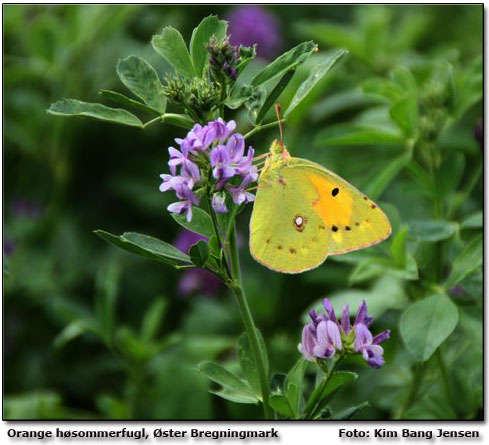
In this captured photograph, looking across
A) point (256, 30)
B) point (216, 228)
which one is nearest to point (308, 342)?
point (216, 228)

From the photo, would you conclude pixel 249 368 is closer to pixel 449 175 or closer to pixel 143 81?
pixel 143 81

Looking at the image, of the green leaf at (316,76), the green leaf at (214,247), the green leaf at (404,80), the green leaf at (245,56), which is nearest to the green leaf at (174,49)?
the green leaf at (245,56)

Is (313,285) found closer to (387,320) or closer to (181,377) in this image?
(387,320)

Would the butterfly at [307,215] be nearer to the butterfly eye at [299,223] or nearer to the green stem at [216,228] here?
the butterfly eye at [299,223]

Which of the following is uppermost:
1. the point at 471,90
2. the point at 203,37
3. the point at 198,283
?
the point at 203,37

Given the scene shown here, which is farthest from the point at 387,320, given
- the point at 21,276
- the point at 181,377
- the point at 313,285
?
the point at 21,276

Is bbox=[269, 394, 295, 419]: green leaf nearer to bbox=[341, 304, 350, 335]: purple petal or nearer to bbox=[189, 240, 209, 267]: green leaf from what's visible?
bbox=[341, 304, 350, 335]: purple petal

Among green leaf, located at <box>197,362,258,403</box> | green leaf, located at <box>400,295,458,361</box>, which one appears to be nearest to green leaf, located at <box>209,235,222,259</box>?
green leaf, located at <box>197,362,258,403</box>
